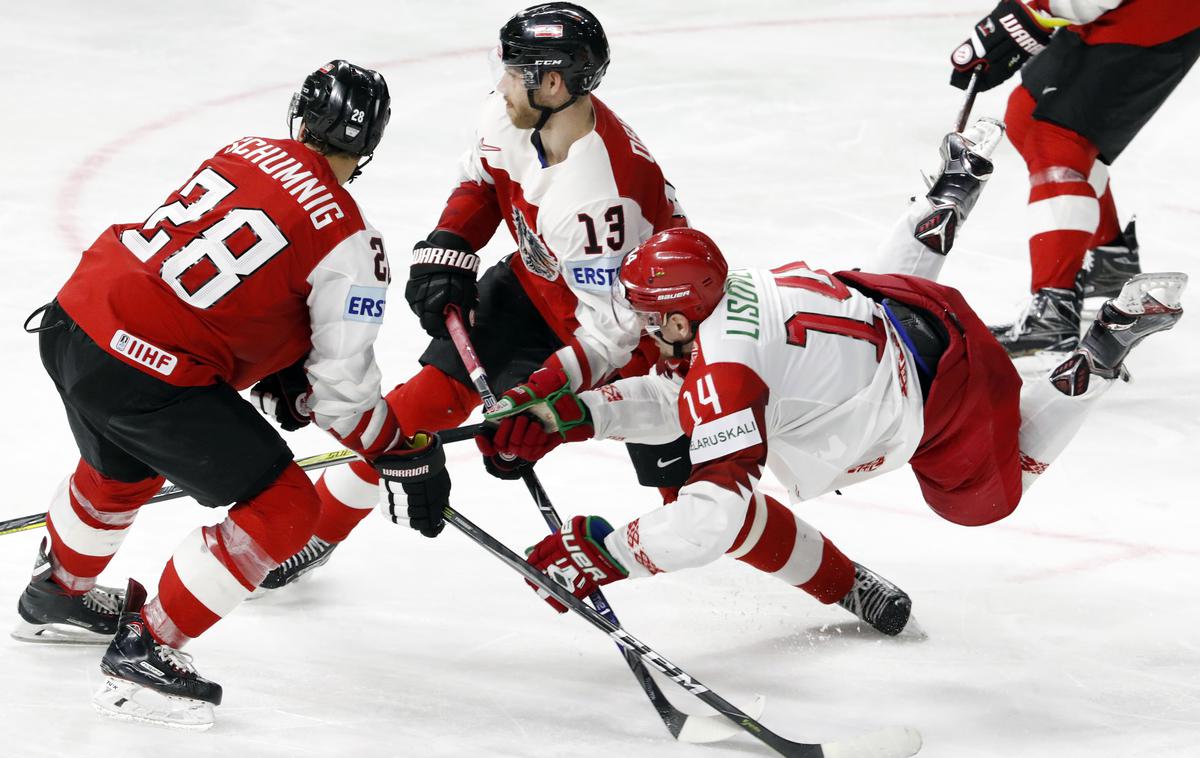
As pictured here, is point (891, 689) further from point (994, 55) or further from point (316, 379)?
point (994, 55)

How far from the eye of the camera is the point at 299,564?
3.18 metres

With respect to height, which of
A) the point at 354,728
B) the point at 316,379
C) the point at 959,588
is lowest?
the point at 959,588

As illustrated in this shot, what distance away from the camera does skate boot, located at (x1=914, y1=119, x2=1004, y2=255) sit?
3549 mm

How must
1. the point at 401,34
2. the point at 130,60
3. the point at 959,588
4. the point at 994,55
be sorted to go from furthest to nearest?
the point at 401,34
the point at 130,60
the point at 994,55
the point at 959,588

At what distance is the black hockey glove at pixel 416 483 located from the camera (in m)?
2.74

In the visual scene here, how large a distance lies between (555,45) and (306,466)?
3.38 ft

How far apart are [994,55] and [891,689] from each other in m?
2.28

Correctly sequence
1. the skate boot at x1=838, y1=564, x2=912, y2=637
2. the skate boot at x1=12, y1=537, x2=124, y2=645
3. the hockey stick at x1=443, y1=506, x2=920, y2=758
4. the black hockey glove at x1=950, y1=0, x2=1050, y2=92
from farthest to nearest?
the black hockey glove at x1=950, y1=0, x2=1050, y2=92
the skate boot at x1=838, y1=564, x2=912, y2=637
the skate boot at x1=12, y1=537, x2=124, y2=645
the hockey stick at x1=443, y1=506, x2=920, y2=758

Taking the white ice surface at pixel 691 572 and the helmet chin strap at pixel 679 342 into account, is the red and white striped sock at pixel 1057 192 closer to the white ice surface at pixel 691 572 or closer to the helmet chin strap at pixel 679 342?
the white ice surface at pixel 691 572

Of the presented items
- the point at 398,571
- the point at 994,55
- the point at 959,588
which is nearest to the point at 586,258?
the point at 398,571

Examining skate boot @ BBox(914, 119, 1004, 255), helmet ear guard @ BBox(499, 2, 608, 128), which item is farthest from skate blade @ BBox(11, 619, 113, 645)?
skate boot @ BBox(914, 119, 1004, 255)

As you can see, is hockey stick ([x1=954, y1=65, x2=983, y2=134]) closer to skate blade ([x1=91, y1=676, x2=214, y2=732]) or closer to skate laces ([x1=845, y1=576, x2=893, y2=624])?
skate laces ([x1=845, y1=576, x2=893, y2=624])

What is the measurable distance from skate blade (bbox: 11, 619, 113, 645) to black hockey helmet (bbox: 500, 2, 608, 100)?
4.66ft

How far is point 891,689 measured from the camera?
2908 mm
